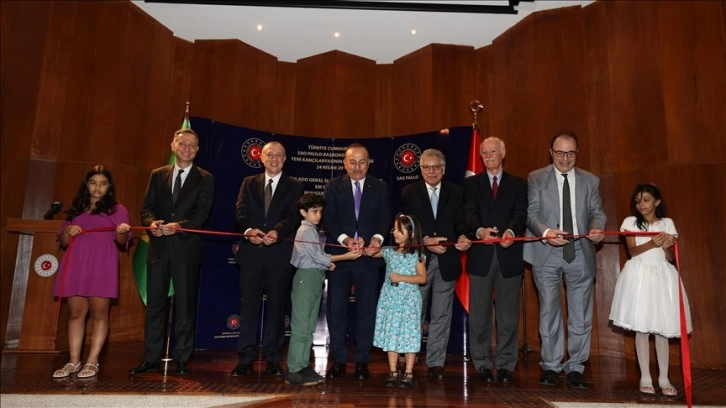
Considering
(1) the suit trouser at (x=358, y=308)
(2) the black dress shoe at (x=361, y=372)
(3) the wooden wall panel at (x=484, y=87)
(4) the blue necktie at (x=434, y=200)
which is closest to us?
(2) the black dress shoe at (x=361, y=372)

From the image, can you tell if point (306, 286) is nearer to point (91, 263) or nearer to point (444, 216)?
point (444, 216)

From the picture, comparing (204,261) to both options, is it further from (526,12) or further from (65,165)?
(526,12)

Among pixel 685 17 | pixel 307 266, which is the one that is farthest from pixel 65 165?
pixel 685 17

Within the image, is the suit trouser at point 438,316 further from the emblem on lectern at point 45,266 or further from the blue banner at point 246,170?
the emblem on lectern at point 45,266

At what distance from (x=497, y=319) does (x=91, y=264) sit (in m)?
3.09

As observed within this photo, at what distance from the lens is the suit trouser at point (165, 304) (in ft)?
12.5

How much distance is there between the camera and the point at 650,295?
11.4 feet

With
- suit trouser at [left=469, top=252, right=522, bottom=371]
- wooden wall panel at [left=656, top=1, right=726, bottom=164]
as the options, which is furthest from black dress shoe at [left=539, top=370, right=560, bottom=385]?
wooden wall panel at [left=656, top=1, right=726, bottom=164]

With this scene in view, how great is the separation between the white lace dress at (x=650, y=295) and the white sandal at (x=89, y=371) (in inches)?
149

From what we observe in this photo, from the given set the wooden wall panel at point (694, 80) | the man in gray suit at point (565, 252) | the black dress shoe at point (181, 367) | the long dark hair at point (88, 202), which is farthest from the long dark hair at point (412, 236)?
the wooden wall panel at point (694, 80)

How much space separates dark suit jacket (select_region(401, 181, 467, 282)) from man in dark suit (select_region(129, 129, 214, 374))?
1.68 m

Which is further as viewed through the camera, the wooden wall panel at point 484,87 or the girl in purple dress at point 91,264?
the wooden wall panel at point 484,87

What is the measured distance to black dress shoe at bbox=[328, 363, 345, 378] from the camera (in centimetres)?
375

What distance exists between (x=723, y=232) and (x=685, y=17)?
2.20 metres
